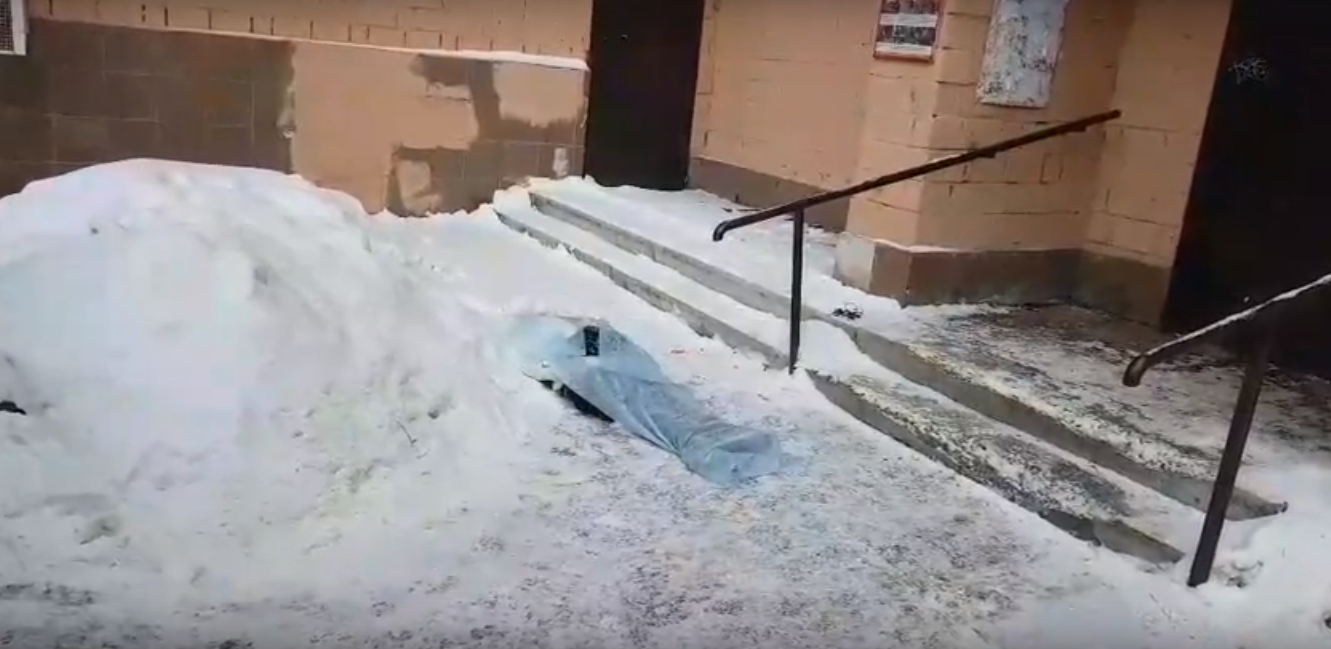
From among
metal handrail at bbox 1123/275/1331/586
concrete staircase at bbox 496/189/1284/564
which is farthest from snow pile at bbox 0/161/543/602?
metal handrail at bbox 1123/275/1331/586

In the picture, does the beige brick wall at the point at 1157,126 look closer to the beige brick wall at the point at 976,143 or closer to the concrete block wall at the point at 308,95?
the beige brick wall at the point at 976,143

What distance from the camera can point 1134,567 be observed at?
144 inches

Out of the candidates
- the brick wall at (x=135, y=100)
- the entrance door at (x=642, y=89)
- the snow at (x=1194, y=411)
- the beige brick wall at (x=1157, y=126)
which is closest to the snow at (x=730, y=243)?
the snow at (x=1194, y=411)

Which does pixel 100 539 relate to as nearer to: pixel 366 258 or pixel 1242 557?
pixel 366 258

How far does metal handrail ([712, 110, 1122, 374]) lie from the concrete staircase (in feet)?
0.70

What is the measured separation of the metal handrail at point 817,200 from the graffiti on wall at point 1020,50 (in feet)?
0.76

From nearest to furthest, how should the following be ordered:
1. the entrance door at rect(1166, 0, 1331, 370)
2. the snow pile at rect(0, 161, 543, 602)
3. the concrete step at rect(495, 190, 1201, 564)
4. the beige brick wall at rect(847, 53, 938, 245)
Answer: the snow pile at rect(0, 161, 543, 602)
the concrete step at rect(495, 190, 1201, 564)
the entrance door at rect(1166, 0, 1331, 370)
the beige brick wall at rect(847, 53, 938, 245)

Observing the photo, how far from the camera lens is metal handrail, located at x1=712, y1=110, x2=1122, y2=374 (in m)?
5.10

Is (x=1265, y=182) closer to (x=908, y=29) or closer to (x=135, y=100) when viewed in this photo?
(x=908, y=29)

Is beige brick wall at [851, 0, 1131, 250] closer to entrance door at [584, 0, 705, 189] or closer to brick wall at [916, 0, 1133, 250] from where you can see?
brick wall at [916, 0, 1133, 250]

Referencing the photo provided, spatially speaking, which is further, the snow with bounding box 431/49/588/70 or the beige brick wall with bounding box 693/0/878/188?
the snow with bounding box 431/49/588/70

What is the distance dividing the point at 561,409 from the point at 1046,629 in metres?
2.26

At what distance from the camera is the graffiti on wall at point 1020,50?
551 cm

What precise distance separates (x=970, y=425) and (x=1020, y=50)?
2.12 m
